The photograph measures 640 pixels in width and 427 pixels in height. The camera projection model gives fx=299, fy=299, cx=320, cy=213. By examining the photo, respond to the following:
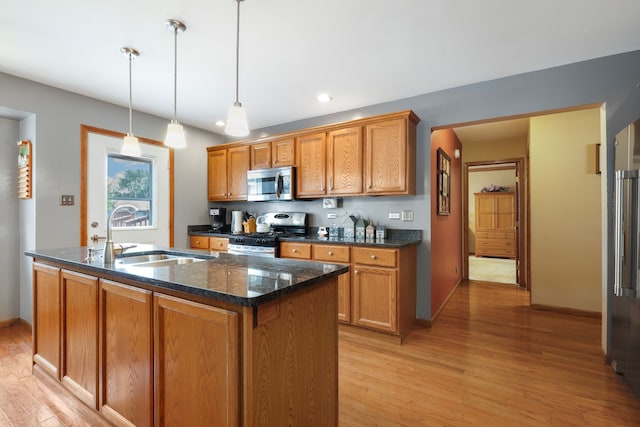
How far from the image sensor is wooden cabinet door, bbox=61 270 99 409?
1684 mm

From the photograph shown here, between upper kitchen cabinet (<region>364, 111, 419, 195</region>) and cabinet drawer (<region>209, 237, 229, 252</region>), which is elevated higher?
upper kitchen cabinet (<region>364, 111, 419, 195</region>)

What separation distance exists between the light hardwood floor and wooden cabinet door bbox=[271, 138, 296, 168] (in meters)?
2.15

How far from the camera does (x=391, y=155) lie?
3057 millimetres

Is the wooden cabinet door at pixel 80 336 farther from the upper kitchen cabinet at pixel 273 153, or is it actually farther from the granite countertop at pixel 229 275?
the upper kitchen cabinet at pixel 273 153

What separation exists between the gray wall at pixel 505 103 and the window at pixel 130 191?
250 cm

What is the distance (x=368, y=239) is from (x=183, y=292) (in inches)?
90.6

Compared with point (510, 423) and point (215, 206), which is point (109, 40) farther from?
point (510, 423)

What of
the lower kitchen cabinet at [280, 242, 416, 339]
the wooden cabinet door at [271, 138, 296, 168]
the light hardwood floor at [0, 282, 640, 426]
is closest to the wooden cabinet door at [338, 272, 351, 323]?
the lower kitchen cabinet at [280, 242, 416, 339]

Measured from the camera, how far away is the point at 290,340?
1.25m

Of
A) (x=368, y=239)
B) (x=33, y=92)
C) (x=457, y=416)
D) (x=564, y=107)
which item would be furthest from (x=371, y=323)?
(x=33, y=92)

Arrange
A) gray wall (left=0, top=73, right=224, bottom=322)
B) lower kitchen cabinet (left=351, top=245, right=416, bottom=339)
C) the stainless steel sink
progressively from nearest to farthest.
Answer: the stainless steel sink, lower kitchen cabinet (left=351, top=245, right=416, bottom=339), gray wall (left=0, top=73, right=224, bottom=322)

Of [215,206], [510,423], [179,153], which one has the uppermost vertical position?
[179,153]

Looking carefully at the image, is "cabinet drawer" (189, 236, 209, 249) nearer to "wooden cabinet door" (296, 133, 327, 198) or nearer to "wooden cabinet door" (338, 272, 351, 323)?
"wooden cabinet door" (296, 133, 327, 198)

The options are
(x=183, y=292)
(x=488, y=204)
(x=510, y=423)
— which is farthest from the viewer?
(x=488, y=204)
